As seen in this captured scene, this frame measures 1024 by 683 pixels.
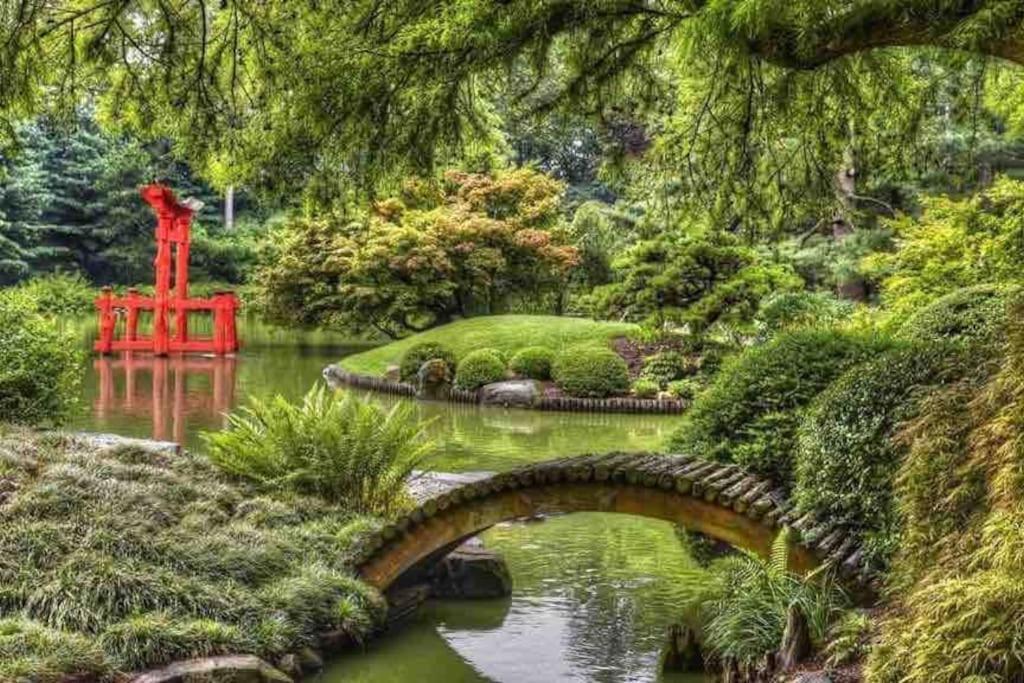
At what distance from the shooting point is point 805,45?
4320 millimetres

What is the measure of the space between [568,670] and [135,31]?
3.96 meters

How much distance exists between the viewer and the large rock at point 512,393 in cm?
1748

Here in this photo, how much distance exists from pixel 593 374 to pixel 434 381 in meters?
2.79

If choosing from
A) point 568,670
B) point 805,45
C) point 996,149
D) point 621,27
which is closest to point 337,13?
point 621,27

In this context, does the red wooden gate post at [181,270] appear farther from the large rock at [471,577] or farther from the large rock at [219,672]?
the large rock at [219,672]

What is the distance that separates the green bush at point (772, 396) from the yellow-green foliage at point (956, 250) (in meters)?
2.83

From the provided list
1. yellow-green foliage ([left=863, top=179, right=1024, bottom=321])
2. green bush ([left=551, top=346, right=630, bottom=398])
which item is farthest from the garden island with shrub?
green bush ([left=551, top=346, right=630, bottom=398])

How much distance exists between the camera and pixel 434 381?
18641 millimetres

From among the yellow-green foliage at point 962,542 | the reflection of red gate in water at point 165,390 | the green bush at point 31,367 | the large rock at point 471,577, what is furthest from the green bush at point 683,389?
the yellow-green foliage at point 962,542

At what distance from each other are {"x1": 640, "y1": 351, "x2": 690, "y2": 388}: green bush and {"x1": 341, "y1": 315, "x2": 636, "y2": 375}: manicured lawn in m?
1.69

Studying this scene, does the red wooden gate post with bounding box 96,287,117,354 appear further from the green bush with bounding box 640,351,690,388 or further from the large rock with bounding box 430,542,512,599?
the large rock with bounding box 430,542,512,599

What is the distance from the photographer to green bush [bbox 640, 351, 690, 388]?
18.3 m

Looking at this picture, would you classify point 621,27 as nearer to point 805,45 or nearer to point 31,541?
point 805,45

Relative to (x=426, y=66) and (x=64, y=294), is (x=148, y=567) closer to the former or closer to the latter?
(x=426, y=66)
